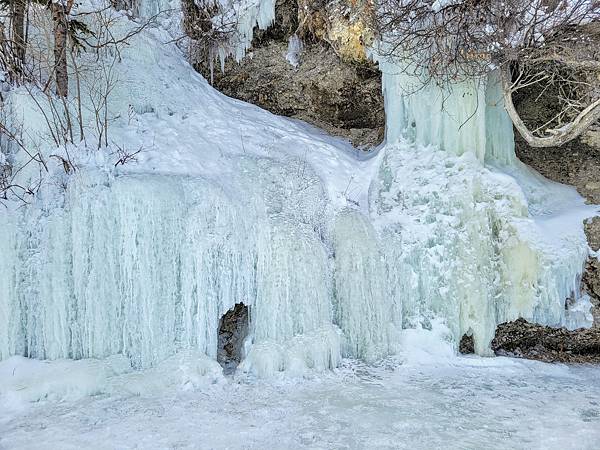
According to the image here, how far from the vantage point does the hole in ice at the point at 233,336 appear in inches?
255

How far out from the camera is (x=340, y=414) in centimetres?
482

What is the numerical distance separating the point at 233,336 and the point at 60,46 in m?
3.78

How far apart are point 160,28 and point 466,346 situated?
596cm

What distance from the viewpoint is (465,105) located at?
6.83 meters

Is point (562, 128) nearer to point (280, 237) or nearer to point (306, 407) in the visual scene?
point (280, 237)

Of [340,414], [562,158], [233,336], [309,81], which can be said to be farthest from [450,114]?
[340,414]

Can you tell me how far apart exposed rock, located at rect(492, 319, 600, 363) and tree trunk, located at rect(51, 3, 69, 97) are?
5661mm

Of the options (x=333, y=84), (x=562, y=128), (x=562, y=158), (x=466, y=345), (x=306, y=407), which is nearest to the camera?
(x=306, y=407)

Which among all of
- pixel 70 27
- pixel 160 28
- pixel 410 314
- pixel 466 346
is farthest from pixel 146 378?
pixel 160 28

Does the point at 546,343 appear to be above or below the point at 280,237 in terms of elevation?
below

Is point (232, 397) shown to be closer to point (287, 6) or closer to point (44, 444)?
point (44, 444)

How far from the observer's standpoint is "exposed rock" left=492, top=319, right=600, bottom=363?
6715 millimetres

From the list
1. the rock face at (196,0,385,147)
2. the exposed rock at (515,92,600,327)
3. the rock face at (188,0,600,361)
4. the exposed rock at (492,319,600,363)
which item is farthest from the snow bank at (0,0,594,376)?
the rock face at (196,0,385,147)

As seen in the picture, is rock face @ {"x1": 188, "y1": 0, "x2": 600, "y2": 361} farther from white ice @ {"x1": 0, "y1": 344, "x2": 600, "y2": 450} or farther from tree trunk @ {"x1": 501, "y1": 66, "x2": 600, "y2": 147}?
white ice @ {"x1": 0, "y1": 344, "x2": 600, "y2": 450}
